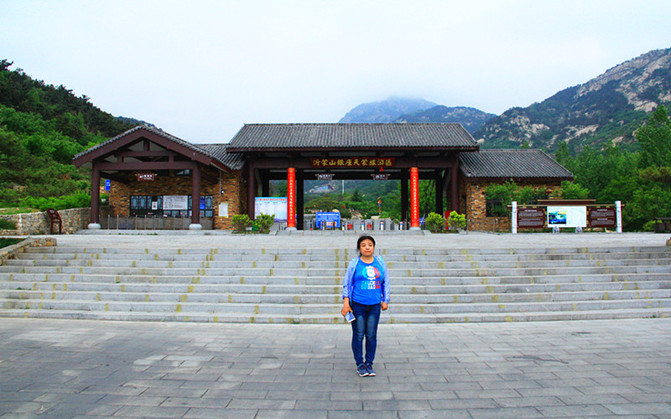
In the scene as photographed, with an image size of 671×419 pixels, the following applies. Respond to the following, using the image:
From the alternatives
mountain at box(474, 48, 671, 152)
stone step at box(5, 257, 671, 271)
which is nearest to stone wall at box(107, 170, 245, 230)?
stone step at box(5, 257, 671, 271)

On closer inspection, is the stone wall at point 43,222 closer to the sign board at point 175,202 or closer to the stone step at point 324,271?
the sign board at point 175,202

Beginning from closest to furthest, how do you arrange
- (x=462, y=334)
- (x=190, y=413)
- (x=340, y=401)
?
(x=190, y=413), (x=340, y=401), (x=462, y=334)

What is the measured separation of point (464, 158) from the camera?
19688 millimetres

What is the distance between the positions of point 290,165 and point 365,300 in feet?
49.0

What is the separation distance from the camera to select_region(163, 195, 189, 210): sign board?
742 inches

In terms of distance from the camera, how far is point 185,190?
1914 cm

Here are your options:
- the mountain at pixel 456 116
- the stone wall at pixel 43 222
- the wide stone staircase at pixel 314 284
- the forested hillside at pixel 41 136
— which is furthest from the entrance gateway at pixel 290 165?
the mountain at pixel 456 116

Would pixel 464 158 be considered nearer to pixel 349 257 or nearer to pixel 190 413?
pixel 349 257

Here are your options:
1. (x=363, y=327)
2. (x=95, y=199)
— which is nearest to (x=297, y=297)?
(x=363, y=327)

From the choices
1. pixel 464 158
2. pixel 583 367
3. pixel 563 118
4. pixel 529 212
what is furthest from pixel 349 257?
pixel 563 118

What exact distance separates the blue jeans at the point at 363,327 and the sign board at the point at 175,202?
691 inches

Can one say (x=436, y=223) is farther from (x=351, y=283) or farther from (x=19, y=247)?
(x=19, y=247)

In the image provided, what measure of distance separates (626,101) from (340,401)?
323 ft

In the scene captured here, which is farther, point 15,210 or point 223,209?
point 223,209
